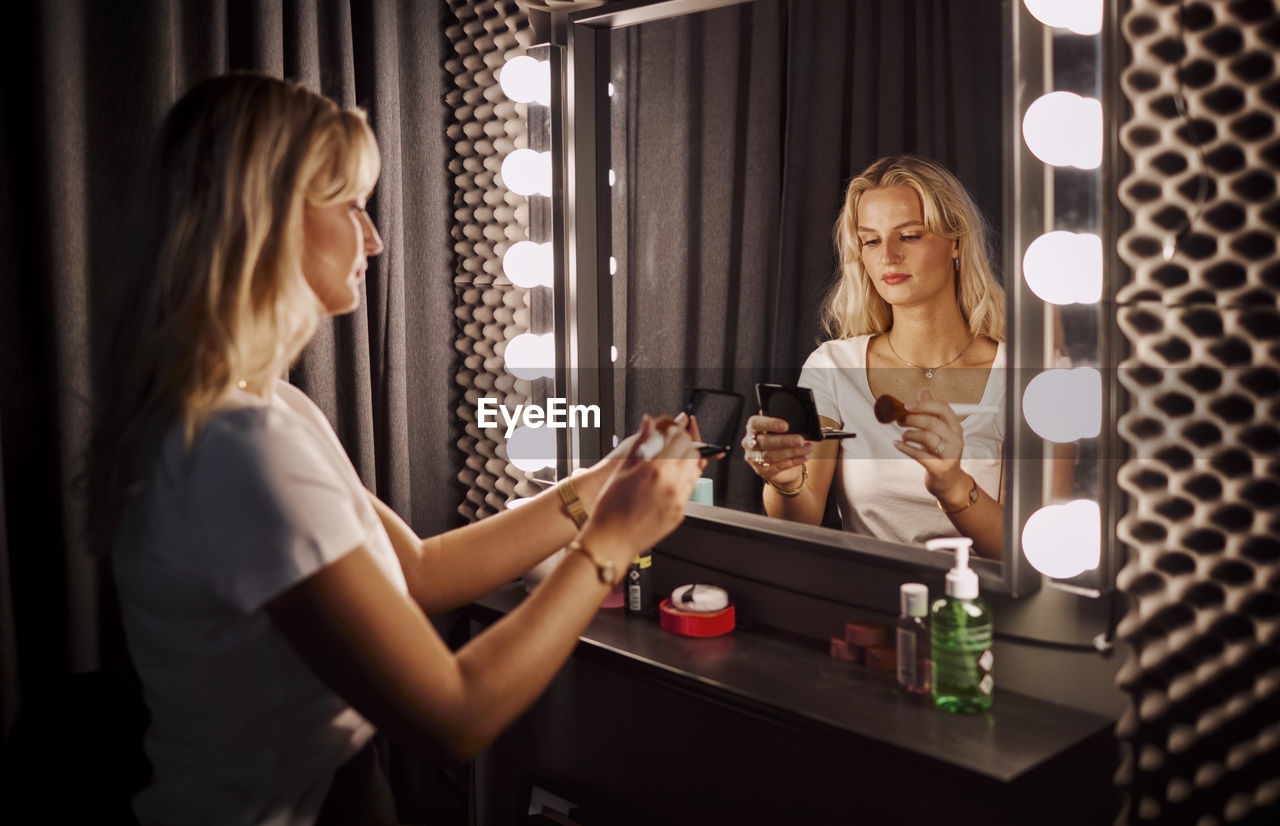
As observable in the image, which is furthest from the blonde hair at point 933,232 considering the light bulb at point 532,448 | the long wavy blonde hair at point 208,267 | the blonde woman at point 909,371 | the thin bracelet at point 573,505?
the long wavy blonde hair at point 208,267

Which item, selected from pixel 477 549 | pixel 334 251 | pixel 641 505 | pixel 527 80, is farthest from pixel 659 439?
pixel 527 80

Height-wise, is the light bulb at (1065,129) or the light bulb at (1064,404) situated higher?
the light bulb at (1065,129)

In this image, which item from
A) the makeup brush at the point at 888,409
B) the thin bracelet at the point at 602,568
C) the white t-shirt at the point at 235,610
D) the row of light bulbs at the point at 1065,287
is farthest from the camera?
the makeup brush at the point at 888,409

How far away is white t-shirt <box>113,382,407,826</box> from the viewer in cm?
68

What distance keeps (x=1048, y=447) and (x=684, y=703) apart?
0.52m

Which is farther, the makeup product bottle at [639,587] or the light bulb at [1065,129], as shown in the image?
the makeup product bottle at [639,587]

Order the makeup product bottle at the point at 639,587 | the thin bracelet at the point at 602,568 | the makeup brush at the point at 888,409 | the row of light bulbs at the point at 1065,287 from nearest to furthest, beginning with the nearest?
the thin bracelet at the point at 602,568, the row of light bulbs at the point at 1065,287, the makeup brush at the point at 888,409, the makeup product bottle at the point at 639,587

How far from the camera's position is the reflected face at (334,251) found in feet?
2.60

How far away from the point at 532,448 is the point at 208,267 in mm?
811

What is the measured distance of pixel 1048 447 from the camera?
94 cm

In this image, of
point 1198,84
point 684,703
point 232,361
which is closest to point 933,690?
point 684,703

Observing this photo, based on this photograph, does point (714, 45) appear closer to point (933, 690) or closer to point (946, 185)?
point (946, 185)

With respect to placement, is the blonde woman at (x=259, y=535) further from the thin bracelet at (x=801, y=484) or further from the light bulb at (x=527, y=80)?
the light bulb at (x=527, y=80)

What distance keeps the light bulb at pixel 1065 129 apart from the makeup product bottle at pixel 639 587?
0.71 meters
